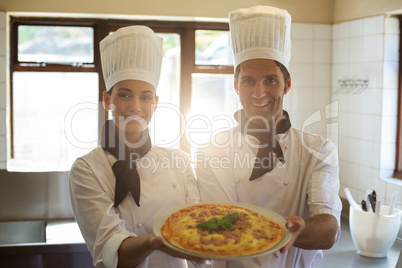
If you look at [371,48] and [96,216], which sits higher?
[371,48]

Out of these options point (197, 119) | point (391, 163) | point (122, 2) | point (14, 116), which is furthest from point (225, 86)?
point (14, 116)

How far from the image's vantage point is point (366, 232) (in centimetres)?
250

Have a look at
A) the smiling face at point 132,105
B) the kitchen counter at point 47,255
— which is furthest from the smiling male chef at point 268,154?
the kitchen counter at point 47,255

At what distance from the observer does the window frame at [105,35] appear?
3127 mm

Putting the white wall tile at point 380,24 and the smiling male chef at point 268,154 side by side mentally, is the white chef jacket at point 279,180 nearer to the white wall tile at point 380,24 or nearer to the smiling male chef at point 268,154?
the smiling male chef at point 268,154

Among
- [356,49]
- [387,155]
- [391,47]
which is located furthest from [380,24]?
[387,155]

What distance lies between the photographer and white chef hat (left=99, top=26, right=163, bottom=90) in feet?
5.21

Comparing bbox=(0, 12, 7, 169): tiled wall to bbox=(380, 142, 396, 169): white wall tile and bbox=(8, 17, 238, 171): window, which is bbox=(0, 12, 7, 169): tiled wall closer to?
bbox=(8, 17, 238, 171): window

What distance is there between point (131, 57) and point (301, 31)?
2.12 meters

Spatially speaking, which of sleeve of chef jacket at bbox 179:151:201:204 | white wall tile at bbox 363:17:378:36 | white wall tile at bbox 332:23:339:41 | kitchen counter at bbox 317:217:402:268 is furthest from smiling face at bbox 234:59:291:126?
white wall tile at bbox 332:23:339:41

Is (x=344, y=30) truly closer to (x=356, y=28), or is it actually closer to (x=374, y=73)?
(x=356, y=28)

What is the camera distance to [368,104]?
3045 millimetres

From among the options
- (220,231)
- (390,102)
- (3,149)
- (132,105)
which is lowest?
(220,231)

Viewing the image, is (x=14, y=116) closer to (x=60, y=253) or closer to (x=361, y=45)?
(x=60, y=253)
